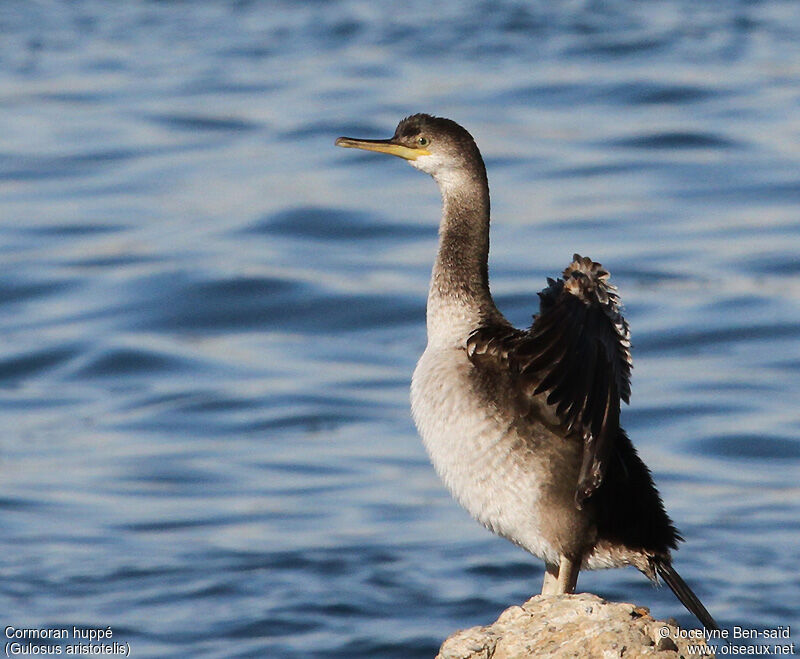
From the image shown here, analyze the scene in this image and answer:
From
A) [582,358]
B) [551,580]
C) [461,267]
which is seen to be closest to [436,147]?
[461,267]

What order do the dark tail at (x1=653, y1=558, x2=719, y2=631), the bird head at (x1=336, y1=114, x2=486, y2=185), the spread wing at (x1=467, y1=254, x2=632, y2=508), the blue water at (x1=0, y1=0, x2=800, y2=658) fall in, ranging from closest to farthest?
1. the spread wing at (x1=467, y1=254, x2=632, y2=508)
2. the dark tail at (x1=653, y1=558, x2=719, y2=631)
3. the bird head at (x1=336, y1=114, x2=486, y2=185)
4. the blue water at (x1=0, y1=0, x2=800, y2=658)

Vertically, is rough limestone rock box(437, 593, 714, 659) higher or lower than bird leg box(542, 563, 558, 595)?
higher

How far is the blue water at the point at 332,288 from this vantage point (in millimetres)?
12156

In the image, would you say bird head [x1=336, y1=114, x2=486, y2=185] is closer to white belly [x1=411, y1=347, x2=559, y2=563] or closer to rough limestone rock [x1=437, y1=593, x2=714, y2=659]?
white belly [x1=411, y1=347, x2=559, y2=563]

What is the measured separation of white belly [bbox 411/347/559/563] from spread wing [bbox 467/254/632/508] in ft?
0.64

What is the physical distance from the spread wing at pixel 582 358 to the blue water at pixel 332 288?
191 inches

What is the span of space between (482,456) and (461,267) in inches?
40.2

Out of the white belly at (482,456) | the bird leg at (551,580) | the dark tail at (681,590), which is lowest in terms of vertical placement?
the bird leg at (551,580)

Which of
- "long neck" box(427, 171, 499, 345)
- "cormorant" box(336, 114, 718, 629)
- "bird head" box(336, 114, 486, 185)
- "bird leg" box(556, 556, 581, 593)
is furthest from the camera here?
"bird head" box(336, 114, 486, 185)

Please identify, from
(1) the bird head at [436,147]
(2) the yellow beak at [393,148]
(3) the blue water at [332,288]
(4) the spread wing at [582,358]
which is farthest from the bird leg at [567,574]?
(3) the blue water at [332,288]

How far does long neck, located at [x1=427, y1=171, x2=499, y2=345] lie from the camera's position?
720 cm

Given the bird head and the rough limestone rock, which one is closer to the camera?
the rough limestone rock

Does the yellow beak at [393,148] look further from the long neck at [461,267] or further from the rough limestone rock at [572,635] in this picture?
the rough limestone rock at [572,635]

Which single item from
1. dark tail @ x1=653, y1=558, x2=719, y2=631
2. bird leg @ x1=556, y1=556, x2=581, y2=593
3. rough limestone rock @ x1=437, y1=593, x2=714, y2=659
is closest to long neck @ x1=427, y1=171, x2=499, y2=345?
bird leg @ x1=556, y1=556, x2=581, y2=593
